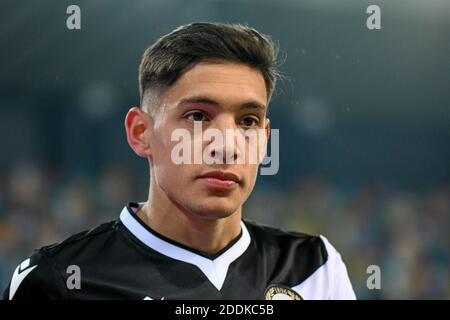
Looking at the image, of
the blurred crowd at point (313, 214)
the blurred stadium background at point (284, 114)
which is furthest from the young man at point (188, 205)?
the blurred crowd at point (313, 214)

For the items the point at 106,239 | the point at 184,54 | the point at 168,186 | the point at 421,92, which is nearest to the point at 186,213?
the point at 168,186

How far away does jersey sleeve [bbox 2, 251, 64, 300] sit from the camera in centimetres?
171

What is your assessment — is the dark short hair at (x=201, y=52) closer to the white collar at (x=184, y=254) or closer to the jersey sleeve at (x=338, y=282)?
the white collar at (x=184, y=254)

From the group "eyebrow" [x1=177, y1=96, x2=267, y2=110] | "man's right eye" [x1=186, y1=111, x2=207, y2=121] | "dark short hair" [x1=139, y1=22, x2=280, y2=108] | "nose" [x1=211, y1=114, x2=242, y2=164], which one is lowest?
"nose" [x1=211, y1=114, x2=242, y2=164]

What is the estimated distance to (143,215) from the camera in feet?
6.21

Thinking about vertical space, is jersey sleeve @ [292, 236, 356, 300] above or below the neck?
below

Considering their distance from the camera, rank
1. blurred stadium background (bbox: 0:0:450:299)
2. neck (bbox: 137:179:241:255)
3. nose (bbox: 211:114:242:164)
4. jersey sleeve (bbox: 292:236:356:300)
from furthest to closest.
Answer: blurred stadium background (bbox: 0:0:450:299) < jersey sleeve (bbox: 292:236:356:300) < neck (bbox: 137:179:241:255) < nose (bbox: 211:114:242:164)

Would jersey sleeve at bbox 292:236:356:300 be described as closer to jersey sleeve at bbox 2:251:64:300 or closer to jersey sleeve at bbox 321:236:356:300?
jersey sleeve at bbox 321:236:356:300

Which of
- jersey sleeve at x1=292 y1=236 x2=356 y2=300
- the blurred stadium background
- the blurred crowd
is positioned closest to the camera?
jersey sleeve at x1=292 y1=236 x2=356 y2=300

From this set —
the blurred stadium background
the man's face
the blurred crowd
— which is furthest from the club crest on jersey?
the blurred crowd

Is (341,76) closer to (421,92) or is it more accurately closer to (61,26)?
(421,92)

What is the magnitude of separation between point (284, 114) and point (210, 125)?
0.85 meters

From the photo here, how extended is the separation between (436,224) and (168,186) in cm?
228

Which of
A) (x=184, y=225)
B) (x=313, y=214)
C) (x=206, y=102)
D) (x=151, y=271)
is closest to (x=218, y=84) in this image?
(x=206, y=102)
